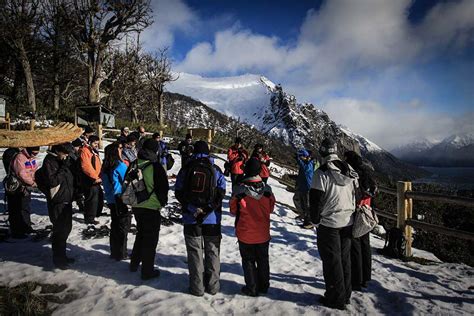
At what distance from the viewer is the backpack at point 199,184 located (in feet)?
11.8

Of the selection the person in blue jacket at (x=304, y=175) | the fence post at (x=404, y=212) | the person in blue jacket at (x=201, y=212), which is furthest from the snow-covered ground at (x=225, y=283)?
the person in blue jacket at (x=304, y=175)

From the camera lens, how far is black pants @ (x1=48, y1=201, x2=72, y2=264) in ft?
13.6

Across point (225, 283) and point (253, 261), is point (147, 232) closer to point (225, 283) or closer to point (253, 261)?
point (225, 283)

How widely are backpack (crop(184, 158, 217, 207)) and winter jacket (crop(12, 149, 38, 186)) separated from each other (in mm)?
3534

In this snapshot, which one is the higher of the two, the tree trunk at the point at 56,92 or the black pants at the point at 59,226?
the tree trunk at the point at 56,92

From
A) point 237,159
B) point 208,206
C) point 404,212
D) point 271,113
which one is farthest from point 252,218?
point 271,113

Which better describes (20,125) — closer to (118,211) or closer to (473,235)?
(118,211)

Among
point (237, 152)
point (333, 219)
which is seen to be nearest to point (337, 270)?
point (333, 219)

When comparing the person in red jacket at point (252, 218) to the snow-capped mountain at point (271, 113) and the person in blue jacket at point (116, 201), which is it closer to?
the person in blue jacket at point (116, 201)

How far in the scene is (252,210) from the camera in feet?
12.1

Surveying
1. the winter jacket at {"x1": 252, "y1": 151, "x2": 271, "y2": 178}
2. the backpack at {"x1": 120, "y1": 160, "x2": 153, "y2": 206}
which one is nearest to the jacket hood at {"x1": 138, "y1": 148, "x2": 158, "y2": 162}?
the backpack at {"x1": 120, "y1": 160, "x2": 153, "y2": 206}

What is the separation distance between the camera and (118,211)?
4504mm

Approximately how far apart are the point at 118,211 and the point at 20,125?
61.6 feet

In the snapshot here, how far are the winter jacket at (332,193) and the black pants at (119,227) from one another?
293 centimetres
